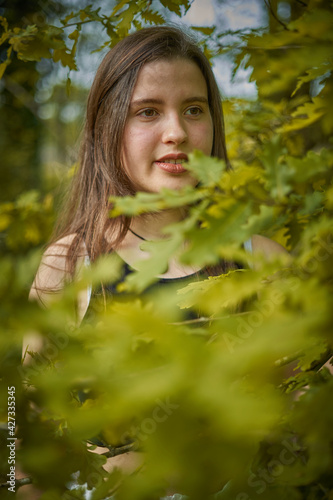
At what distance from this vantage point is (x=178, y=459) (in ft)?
1.15

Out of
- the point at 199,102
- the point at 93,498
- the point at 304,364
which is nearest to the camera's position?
the point at 93,498

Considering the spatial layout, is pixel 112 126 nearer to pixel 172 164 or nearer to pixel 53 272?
pixel 172 164

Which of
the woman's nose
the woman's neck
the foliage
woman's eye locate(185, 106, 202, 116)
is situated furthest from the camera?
the woman's neck

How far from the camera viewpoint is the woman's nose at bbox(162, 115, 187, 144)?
3.45 ft

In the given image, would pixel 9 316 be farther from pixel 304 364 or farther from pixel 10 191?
pixel 10 191

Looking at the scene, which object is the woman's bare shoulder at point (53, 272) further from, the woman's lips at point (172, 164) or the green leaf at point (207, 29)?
the green leaf at point (207, 29)

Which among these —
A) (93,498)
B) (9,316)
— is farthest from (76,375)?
(93,498)

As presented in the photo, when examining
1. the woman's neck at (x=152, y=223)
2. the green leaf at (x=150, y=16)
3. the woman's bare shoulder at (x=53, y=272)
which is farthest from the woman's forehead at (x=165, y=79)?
the woman's bare shoulder at (x=53, y=272)

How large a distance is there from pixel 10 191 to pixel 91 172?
137 inches

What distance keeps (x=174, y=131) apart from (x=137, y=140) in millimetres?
124

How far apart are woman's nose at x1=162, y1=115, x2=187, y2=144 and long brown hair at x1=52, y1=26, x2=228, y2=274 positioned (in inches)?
6.0

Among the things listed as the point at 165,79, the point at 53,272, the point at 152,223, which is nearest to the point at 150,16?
Result: the point at 165,79

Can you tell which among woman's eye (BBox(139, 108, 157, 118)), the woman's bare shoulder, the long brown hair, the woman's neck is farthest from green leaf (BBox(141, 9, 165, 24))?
the woman's bare shoulder

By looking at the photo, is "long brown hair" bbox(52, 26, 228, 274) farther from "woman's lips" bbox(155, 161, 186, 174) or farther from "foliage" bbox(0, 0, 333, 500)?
"foliage" bbox(0, 0, 333, 500)
